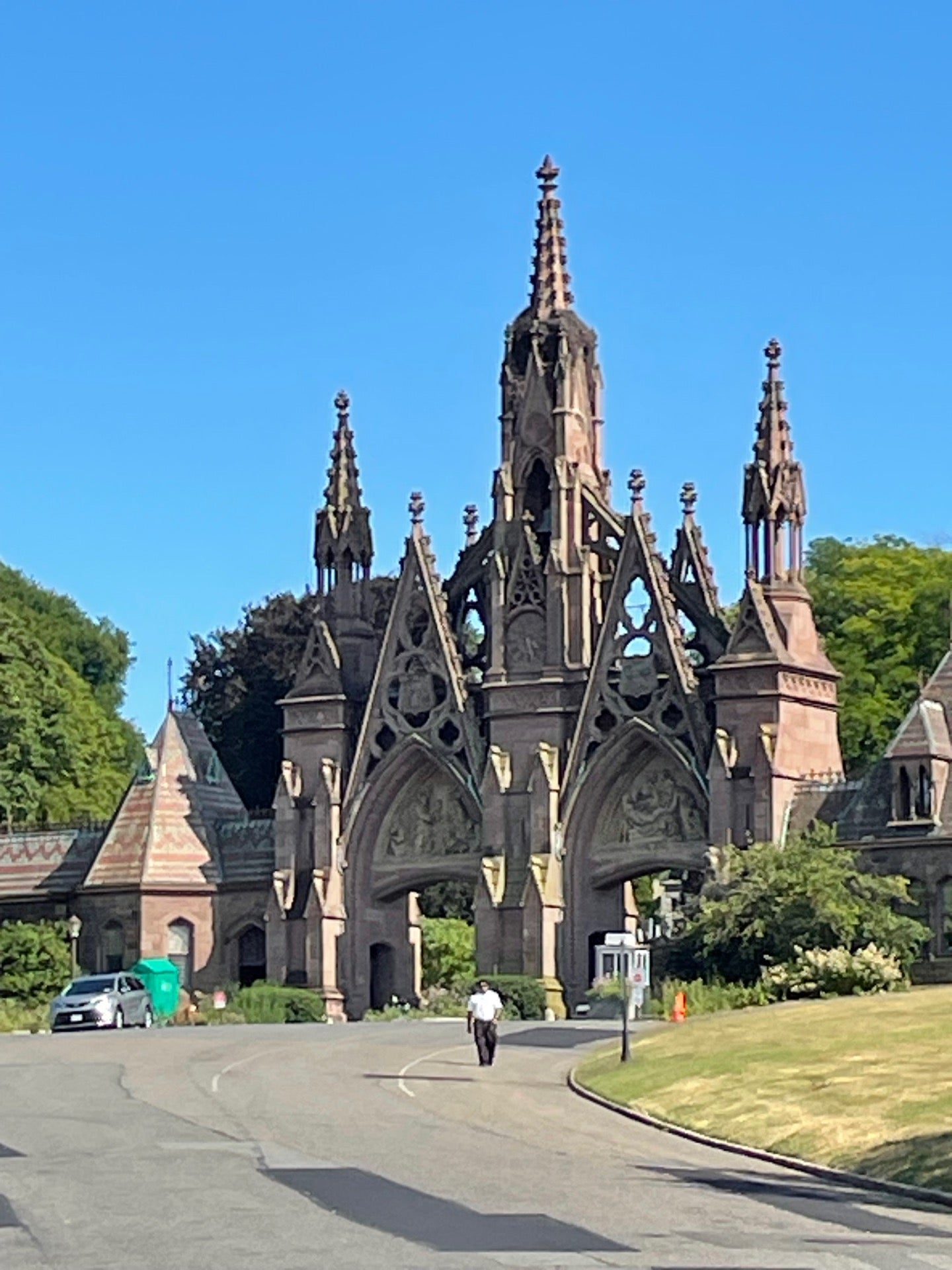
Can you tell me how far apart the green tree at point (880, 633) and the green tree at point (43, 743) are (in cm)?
2904

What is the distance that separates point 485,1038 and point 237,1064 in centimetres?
427

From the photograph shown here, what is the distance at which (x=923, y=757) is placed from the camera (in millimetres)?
69500

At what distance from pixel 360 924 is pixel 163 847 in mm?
6862

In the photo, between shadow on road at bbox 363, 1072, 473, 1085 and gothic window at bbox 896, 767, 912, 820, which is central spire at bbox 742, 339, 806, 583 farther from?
shadow on road at bbox 363, 1072, 473, 1085

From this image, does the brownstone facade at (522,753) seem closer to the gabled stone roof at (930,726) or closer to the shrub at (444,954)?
the gabled stone roof at (930,726)

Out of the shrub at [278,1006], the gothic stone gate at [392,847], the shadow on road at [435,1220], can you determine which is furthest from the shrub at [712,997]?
the shadow on road at [435,1220]

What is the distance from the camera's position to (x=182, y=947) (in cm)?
8200

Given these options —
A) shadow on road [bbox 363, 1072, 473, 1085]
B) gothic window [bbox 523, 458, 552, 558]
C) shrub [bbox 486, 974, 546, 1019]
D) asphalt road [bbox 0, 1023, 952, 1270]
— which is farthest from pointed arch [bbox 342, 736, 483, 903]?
asphalt road [bbox 0, 1023, 952, 1270]

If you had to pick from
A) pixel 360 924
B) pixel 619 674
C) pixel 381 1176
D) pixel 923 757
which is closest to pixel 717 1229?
pixel 381 1176

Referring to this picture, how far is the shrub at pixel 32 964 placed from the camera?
265 ft

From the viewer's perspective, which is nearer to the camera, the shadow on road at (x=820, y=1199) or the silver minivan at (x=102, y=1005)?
the shadow on road at (x=820, y=1199)

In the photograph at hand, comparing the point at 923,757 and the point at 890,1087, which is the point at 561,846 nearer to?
the point at 923,757

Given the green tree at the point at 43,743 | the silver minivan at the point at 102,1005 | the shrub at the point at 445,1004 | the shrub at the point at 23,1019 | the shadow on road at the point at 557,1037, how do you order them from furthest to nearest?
the green tree at the point at 43,743 < the shrub at the point at 445,1004 < the shrub at the point at 23,1019 < the silver minivan at the point at 102,1005 < the shadow on road at the point at 557,1037

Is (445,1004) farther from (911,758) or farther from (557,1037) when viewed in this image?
(557,1037)
